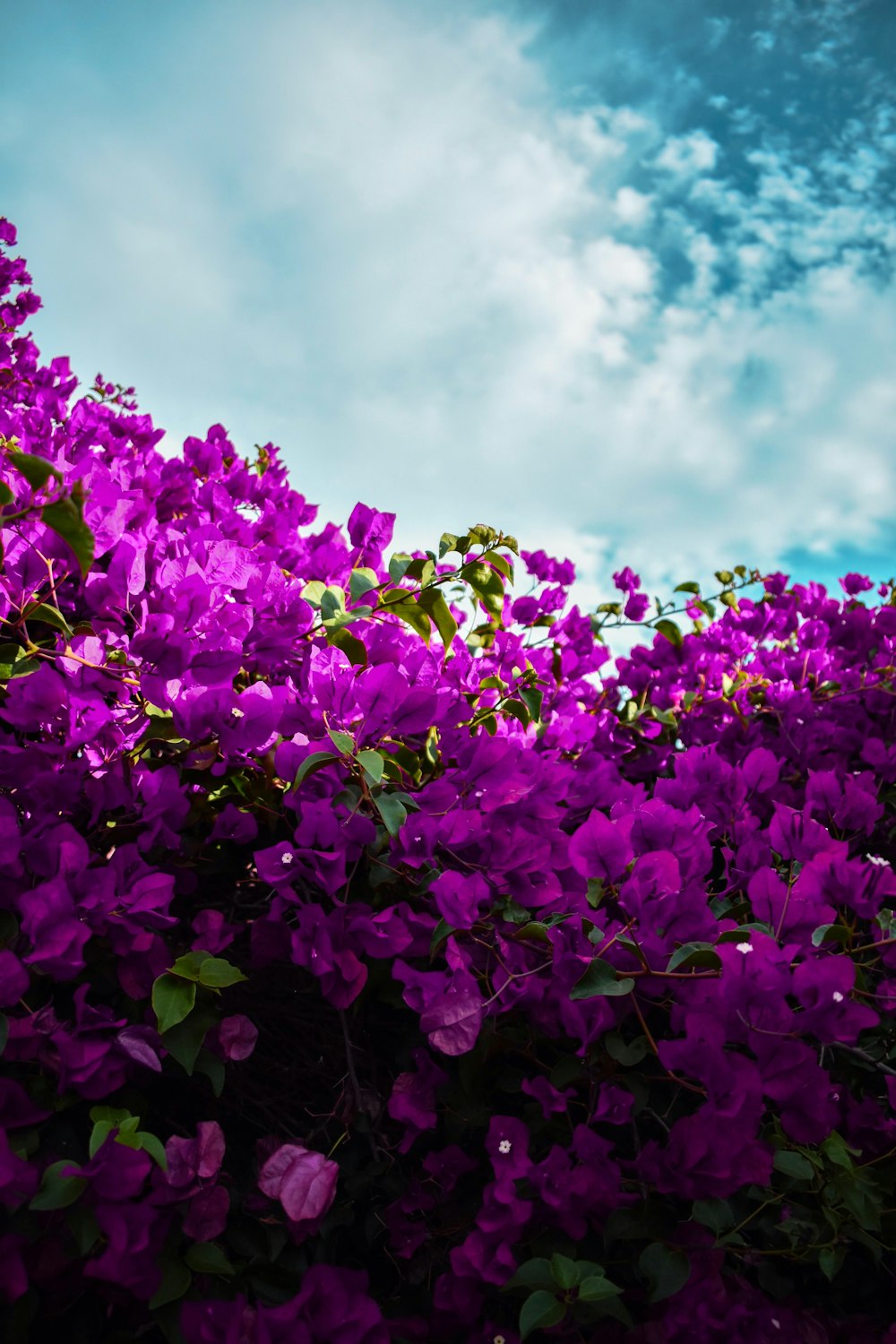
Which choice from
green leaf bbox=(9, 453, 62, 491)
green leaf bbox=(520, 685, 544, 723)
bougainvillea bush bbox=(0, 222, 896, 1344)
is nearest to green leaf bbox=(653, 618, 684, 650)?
green leaf bbox=(520, 685, 544, 723)

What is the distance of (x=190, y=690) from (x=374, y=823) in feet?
1.00

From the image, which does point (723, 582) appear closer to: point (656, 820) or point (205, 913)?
point (656, 820)

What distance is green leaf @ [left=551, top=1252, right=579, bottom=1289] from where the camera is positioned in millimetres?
952

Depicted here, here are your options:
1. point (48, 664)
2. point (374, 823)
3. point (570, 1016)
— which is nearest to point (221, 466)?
point (48, 664)

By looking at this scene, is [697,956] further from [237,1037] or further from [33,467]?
[33,467]

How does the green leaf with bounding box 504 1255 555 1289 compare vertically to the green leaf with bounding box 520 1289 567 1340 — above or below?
above

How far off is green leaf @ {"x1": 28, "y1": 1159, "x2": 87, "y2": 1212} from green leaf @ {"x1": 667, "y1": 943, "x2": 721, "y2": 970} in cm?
70

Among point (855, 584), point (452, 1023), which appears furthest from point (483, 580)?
point (855, 584)

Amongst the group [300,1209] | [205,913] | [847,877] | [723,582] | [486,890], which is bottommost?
[300,1209]

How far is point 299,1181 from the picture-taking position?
1.03m

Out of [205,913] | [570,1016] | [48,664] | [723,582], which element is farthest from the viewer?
[723,582]

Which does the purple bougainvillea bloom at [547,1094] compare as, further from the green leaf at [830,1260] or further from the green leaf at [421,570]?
the green leaf at [421,570]

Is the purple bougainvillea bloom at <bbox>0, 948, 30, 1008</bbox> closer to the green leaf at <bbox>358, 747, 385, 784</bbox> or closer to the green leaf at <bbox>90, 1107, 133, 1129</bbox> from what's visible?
the green leaf at <bbox>90, 1107, 133, 1129</bbox>

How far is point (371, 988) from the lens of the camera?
4.01 ft
